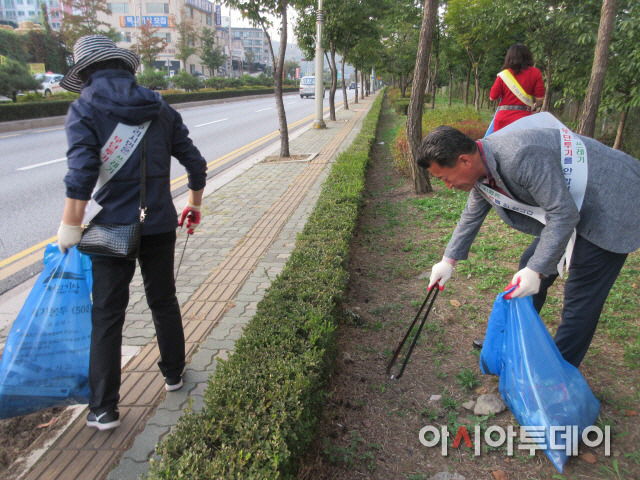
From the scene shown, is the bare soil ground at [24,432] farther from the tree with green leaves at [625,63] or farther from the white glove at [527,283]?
the tree with green leaves at [625,63]

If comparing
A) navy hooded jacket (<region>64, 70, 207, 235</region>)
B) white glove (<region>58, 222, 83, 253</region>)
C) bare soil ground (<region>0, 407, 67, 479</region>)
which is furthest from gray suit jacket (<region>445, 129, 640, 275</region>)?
bare soil ground (<region>0, 407, 67, 479</region>)

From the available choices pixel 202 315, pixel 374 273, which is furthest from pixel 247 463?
pixel 374 273

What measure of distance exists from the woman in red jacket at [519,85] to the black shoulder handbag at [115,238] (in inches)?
156

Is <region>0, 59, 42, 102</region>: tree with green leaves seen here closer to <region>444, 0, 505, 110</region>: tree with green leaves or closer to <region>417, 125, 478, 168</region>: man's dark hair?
<region>444, 0, 505, 110</region>: tree with green leaves

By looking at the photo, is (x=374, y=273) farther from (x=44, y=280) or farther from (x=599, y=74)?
(x=599, y=74)

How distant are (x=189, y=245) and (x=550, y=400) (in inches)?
144

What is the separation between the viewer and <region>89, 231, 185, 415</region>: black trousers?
2.08 meters

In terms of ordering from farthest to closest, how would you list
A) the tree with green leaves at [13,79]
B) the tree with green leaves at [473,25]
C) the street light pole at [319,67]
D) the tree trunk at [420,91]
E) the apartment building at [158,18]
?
1. the apartment building at [158,18]
2. the tree with green leaves at [13,79]
3. the street light pole at [319,67]
4. the tree with green leaves at [473,25]
5. the tree trunk at [420,91]

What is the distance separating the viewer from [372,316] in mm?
3342

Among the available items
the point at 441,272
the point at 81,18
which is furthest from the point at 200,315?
the point at 81,18

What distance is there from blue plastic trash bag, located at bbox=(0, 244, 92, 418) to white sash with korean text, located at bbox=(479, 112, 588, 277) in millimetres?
1928

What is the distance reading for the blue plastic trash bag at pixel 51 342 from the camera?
6.73 feet

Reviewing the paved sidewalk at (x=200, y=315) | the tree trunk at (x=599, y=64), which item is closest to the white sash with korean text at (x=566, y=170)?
the paved sidewalk at (x=200, y=315)

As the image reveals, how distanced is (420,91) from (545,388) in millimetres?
4899
